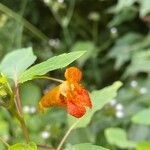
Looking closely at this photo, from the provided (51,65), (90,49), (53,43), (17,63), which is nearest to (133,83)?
(90,49)

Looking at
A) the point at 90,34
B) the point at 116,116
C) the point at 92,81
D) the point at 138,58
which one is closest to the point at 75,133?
the point at 116,116

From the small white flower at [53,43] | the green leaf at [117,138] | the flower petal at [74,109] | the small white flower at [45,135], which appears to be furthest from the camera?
the small white flower at [53,43]

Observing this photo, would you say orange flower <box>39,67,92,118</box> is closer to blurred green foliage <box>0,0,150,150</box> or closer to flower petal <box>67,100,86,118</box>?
flower petal <box>67,100,86,118</box>

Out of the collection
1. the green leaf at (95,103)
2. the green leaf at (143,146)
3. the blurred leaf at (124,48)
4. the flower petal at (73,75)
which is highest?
the blurred leaf at (124,48)

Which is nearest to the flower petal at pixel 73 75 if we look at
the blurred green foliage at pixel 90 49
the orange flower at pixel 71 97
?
the orange flower at pixel 71 97

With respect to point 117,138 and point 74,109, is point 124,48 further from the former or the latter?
point 74,109

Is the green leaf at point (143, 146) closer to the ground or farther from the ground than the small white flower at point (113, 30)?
closer to the ground

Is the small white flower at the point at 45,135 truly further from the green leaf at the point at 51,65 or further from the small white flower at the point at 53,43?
the green leaf at the point at 51,65
